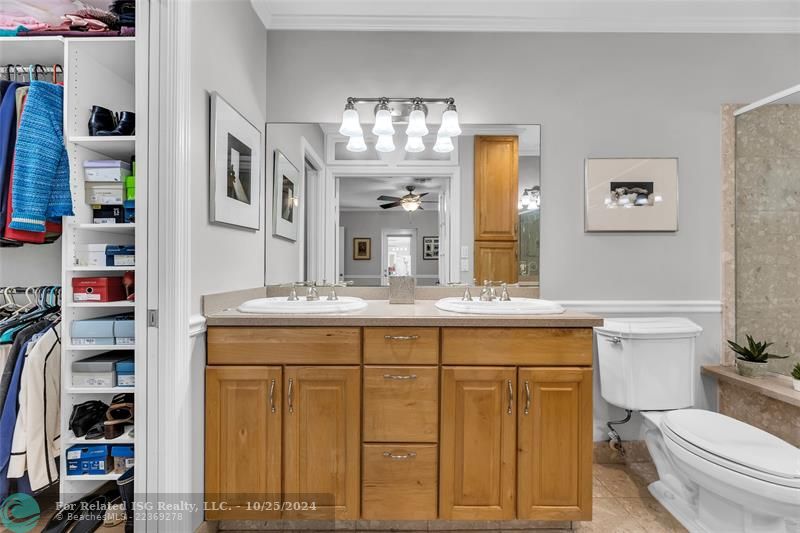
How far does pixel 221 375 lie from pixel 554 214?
1892mm

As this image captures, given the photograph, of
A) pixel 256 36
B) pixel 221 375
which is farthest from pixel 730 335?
pixel 256 36

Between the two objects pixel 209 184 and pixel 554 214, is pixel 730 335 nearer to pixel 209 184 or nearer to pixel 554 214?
pixel 554 214

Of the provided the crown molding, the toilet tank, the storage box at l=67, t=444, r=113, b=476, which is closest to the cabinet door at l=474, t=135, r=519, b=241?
the crown molding

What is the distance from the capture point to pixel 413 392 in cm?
162

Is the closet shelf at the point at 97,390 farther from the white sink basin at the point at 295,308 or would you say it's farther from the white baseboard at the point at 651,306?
the white baseboard at the point at 651,306

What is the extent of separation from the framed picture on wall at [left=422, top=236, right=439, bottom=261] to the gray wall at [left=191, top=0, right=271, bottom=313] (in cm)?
91

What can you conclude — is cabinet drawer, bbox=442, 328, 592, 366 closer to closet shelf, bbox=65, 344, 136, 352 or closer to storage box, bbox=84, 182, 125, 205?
closet shelf, bbox=65, 344, 136, 352

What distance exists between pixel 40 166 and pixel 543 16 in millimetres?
2530

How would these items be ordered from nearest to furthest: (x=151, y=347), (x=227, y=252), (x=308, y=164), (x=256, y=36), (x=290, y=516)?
(x=151, y=347) < (x=290, y=516) < (x=227, y=252) < (x=256, y=36) < (x=308, y=164)

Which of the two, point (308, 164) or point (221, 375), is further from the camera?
point (308, 164)

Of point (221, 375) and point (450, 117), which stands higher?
point (450, 117)

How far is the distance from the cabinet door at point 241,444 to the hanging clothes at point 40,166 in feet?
3.03

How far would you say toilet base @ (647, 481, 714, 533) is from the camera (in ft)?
5.53

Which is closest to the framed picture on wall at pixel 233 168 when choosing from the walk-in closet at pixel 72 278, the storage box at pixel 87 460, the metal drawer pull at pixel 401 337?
the walk-in closet at pixel 72 278
